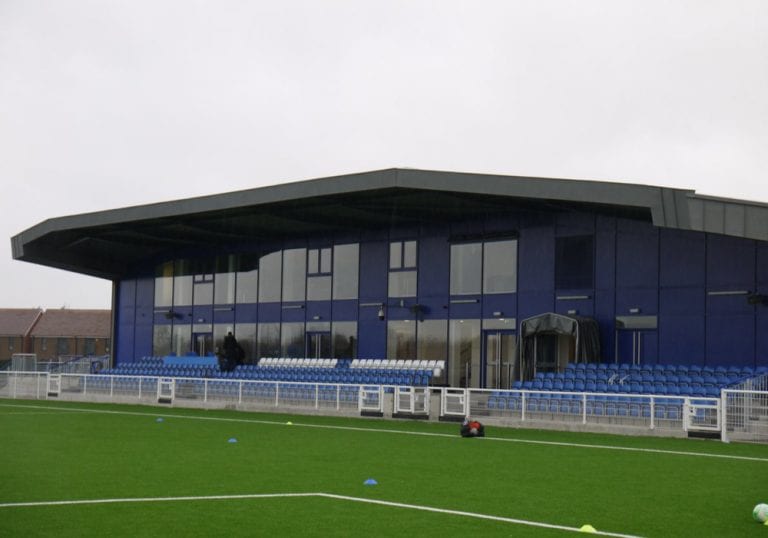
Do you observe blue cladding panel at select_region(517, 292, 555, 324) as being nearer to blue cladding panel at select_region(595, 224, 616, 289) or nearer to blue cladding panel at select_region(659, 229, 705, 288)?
blue cladding panel at select_region(595, 224, 616, 289)

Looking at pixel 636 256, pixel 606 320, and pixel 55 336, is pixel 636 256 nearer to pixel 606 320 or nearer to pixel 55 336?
pixel 606 320

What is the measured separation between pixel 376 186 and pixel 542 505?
65.7 ft

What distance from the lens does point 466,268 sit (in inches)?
1340

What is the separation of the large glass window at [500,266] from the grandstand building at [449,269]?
0.18 feet

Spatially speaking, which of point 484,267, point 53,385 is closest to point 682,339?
point 484,267

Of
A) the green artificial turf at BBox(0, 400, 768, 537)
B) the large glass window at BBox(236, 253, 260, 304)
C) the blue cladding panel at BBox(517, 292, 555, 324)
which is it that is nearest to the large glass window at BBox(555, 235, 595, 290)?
the blue cladding panel at BBox(517, 292, 555, 324)

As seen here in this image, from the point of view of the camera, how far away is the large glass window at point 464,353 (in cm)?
3362

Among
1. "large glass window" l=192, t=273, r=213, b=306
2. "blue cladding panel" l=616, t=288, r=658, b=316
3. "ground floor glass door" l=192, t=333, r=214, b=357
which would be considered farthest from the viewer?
"large glass window" l=192, t=273, r=213, b=306

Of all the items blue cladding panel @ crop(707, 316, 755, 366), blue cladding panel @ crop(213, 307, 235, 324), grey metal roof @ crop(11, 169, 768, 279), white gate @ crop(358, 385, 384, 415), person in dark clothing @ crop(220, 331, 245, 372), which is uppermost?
grey metal roof @ crop(11, 169, 768, 279)

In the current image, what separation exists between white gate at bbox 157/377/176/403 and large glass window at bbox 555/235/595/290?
13200 mm

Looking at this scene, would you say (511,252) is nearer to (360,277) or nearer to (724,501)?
→ (360,277)

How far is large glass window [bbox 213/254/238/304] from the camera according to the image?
42406 millimetres

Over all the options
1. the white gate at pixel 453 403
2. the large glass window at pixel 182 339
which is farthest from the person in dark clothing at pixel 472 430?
the large glass window at pixel 182 339

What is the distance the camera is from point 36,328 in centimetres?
9294
